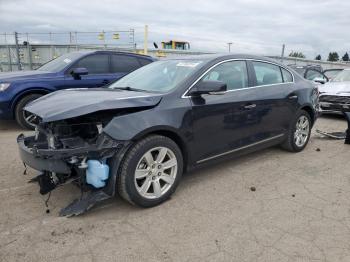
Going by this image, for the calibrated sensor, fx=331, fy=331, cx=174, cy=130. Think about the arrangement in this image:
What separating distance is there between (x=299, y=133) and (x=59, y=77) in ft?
16.2

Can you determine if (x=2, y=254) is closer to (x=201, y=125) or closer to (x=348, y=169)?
(x=201, y=125)

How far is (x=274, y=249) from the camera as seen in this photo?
2.76 metres

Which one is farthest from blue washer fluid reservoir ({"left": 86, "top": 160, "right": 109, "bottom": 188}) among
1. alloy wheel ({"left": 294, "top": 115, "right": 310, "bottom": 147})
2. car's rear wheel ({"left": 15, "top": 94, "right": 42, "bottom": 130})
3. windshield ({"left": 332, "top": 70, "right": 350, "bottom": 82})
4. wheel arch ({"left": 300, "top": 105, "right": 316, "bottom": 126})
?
windshield ({"left": 332, "top": 70, "right": 350, "bottom": 82})

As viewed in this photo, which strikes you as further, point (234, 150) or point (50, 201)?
point (234, 150)

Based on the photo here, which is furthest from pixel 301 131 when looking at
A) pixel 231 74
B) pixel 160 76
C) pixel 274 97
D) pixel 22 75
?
pixel 22 75

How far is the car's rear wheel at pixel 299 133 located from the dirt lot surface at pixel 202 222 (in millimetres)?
884

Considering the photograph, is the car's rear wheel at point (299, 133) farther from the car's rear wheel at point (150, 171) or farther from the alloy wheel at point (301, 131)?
the car's rear wheel at point (150, 171)

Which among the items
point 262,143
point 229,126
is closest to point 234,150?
point 229,126

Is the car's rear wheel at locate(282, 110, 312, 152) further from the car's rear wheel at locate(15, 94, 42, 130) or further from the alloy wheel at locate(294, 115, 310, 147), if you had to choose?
A: the car's rear wheel at locate(15, 94, 42, 130)

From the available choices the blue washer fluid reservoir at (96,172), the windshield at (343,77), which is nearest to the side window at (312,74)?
the windshield at (343,77)

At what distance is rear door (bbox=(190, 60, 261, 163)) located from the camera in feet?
12.6

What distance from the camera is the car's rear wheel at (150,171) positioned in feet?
10.5

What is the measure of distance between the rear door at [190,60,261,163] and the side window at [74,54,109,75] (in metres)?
4.24

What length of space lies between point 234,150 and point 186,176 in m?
0.72
